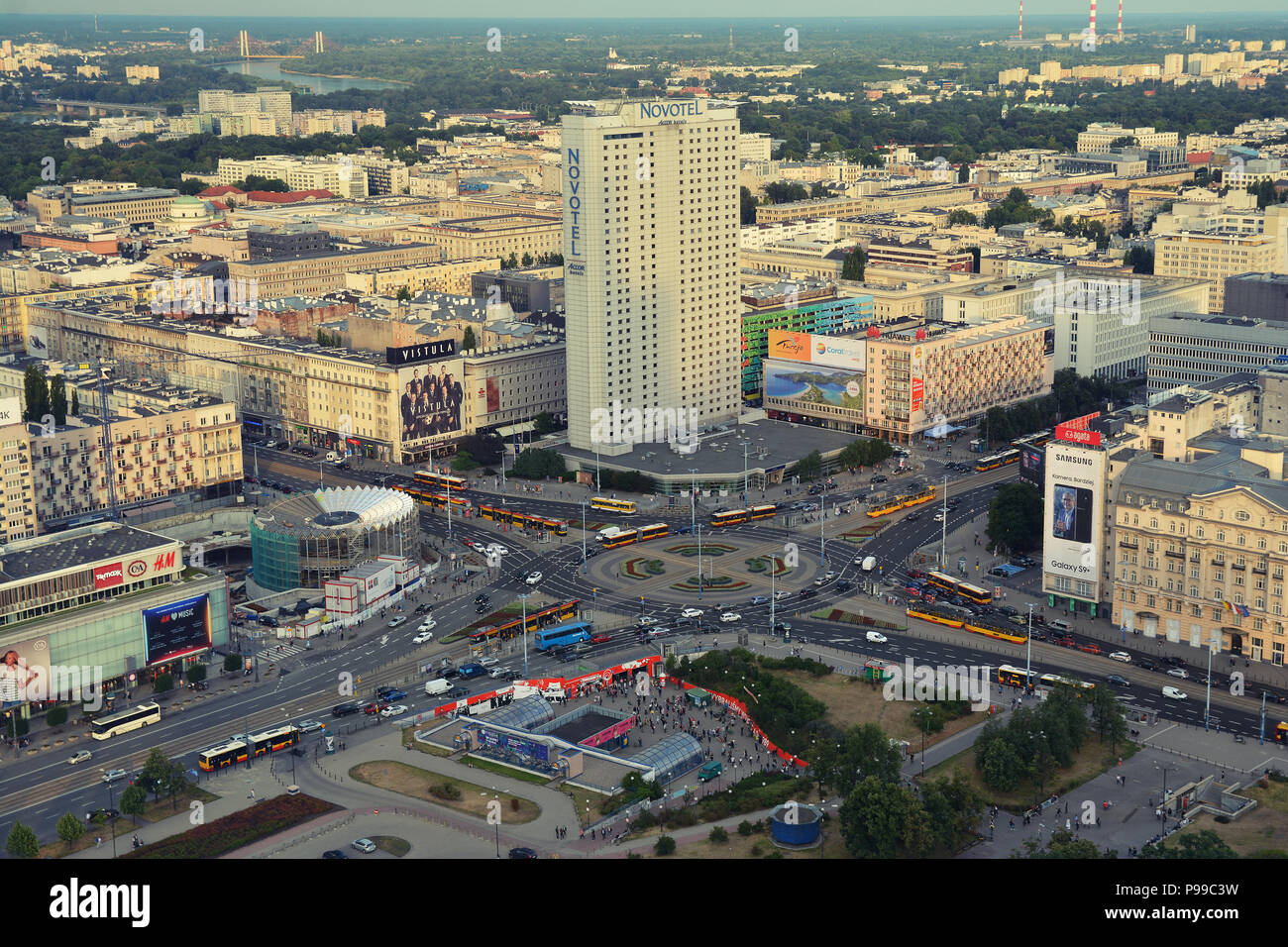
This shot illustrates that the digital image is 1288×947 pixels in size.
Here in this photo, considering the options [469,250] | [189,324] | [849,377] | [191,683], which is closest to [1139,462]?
[849,377]

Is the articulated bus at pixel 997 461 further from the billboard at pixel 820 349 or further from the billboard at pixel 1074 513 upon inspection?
the billboard at pixel 1074 513

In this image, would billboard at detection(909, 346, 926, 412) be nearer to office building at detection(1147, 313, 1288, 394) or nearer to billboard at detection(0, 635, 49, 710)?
office building at detection(1147, 313, 1288, 394)

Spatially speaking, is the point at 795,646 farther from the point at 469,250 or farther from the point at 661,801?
the point at 469,250

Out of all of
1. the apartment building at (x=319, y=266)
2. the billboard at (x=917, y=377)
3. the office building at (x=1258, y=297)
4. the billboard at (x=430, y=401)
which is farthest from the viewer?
the apartment building at (x=319, y=266)

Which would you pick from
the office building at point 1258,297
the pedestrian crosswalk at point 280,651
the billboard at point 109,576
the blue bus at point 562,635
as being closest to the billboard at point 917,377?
the office building at point 1258,297

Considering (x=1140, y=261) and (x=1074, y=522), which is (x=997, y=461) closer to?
(x=1074, y=522)

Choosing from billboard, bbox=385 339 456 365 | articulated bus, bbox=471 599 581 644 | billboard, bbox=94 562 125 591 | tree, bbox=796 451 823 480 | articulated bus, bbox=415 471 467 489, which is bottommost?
articulated bus, bbox=471 599 581 644

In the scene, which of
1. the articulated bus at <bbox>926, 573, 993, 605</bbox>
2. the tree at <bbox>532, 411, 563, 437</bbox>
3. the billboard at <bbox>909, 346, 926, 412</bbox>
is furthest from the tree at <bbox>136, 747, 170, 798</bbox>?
the billboard at <bbox>909, 346, 926, 412</bbox>

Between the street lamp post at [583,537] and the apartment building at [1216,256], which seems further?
the apartment building at [1216,256]
